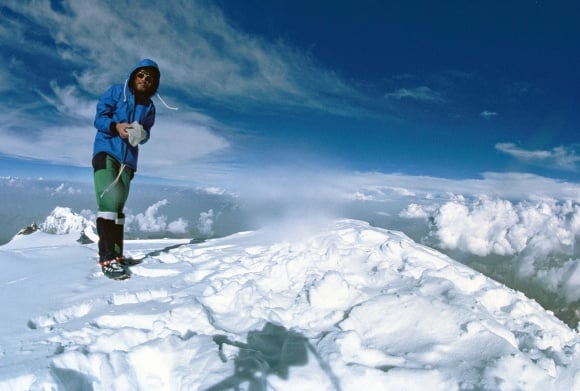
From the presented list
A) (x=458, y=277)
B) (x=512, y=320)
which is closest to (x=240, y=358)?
(x=512, y=320)

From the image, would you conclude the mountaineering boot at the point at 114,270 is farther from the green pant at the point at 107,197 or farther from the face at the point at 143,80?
the face at the point at 143,80

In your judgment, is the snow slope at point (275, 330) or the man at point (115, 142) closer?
the snow slope at point (275, 330)

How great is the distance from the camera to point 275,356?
2.74 m

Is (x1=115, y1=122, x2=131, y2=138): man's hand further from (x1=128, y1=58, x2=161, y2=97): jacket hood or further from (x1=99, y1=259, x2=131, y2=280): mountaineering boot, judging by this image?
(x1=99, y1=259, x2=131, y2=280): mountaineering boot

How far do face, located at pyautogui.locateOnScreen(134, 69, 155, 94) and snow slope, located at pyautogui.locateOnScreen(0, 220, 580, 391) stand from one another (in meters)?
3.08

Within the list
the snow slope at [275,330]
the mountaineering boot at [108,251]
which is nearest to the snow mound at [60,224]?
the snow slope at [275,330]

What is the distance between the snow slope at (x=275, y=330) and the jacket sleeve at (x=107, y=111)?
7.56 feet

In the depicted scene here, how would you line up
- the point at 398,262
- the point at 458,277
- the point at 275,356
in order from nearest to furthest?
the point at 275,356 < the point at 458,277 < the point at 398,262

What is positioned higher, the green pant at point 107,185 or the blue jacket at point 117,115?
the blue jacket at point 117,115

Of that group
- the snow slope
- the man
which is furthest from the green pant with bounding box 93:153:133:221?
the snow slope

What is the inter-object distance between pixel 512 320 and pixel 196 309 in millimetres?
3752

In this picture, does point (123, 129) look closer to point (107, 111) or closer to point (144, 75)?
point (107, 111)

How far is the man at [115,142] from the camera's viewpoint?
481cm

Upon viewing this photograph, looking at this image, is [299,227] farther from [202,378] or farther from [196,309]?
[202,378]
